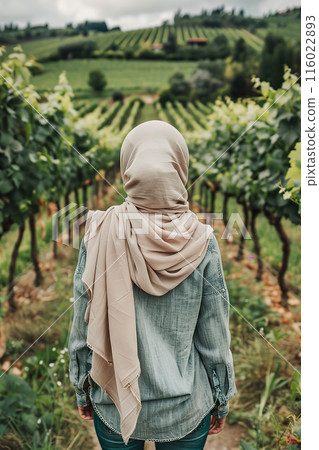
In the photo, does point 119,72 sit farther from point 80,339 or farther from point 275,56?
point 80,339

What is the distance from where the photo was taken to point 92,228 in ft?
3.45

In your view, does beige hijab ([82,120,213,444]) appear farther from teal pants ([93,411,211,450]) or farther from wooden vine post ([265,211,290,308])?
wooden vine post ([265,211,290,308])

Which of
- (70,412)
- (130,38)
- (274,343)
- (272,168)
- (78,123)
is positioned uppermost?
(130,38)

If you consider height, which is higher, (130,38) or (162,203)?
(130,38)

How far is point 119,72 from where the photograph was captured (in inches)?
255

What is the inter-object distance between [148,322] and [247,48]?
6.79 meters

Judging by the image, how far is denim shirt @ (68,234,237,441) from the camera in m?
1.06

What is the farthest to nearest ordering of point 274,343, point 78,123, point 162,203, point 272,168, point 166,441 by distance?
point 78,123, point 272,168, point 274,343, point 166,441, point 162,203

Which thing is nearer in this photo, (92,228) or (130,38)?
(92,228)

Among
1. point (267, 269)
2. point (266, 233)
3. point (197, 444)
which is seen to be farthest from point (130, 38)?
point (197, 444)

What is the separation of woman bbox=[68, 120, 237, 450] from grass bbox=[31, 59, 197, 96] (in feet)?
19.3

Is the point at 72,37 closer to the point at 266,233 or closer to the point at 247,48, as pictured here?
the point at 247,48

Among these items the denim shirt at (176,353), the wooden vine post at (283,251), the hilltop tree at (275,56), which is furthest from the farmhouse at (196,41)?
the denim shirt at (176,353)

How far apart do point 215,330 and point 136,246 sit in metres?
0.37
